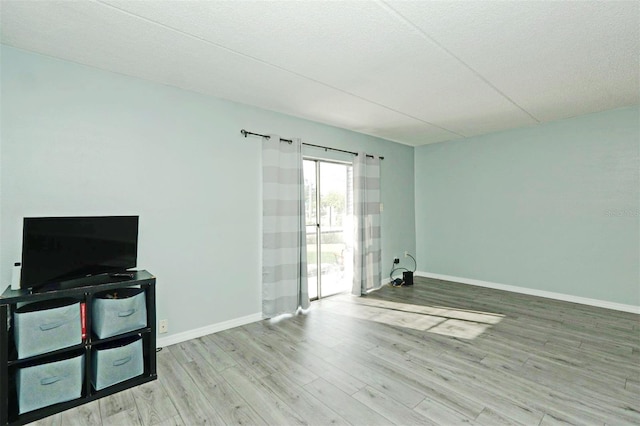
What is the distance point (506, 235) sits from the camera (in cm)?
503

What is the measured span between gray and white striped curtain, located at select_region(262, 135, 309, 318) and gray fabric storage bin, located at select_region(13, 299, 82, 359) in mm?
1898

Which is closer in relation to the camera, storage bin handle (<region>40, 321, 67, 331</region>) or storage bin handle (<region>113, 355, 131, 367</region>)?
storage bin handle (<region>40, 321, 67, 331</region>)

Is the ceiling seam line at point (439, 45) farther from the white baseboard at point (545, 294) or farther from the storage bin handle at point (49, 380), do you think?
the storage bin handle at point (49, 380)

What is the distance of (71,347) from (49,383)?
8.9 inches

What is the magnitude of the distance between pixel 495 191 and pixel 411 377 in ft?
12.5

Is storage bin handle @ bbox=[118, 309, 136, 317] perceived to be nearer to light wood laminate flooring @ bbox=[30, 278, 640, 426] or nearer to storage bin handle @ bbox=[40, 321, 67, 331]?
storage bin handle @ bbox=[40, 321, 67, 331]

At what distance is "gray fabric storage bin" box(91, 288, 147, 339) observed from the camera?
2.27m

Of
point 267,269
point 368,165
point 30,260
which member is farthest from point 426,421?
point 368,165

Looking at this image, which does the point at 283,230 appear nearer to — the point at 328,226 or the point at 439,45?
the point at 328,226

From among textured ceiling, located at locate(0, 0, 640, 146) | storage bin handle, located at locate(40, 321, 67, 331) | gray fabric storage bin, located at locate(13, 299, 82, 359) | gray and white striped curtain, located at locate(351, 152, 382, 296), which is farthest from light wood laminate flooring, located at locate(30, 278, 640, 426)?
textured ceiling, located at locate(0, 0, 640, 146)

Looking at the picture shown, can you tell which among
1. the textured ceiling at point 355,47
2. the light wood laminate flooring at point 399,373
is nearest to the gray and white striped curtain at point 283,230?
the light wood laminate flooring at point 399,373

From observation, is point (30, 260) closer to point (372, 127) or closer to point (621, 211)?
point (372, 127)

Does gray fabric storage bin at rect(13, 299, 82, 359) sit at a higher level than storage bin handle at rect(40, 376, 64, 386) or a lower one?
higher

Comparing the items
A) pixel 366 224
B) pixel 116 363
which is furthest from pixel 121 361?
pixel 366 224
